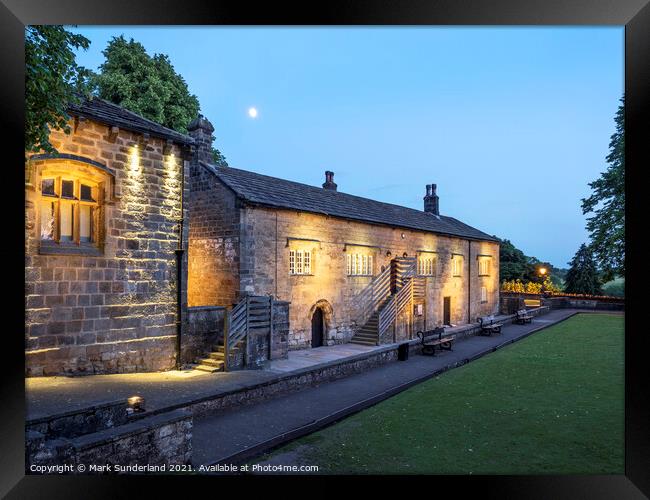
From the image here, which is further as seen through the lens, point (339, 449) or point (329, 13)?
point (339, 449)

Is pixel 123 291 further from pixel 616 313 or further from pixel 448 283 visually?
pixel 616 313

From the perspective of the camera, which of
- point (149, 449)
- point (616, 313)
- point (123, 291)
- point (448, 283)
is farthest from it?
point (616, 313)

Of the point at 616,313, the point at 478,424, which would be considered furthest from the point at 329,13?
the point at 616,313

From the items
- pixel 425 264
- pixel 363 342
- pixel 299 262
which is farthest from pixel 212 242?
pixel 425 264

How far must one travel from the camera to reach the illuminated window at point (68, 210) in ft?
29.2

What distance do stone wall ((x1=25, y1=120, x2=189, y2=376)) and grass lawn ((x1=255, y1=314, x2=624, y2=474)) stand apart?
5.32 meters

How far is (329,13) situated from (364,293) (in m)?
14.8

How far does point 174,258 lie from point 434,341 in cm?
1015

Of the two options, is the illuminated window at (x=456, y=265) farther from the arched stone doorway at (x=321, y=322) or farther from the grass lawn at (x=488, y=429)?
the grass lawn at (x=488, y=429)

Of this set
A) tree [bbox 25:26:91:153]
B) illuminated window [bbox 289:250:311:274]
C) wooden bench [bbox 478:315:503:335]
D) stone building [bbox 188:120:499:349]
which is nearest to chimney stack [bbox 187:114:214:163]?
stone building [bbox 188:120:499:349]

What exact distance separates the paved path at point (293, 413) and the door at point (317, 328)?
12.4 feet

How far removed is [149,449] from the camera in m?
5.71

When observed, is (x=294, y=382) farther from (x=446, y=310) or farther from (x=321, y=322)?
(x=446, y=310)

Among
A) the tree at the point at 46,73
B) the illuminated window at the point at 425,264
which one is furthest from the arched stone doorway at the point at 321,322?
the tree at the point at 46,73
